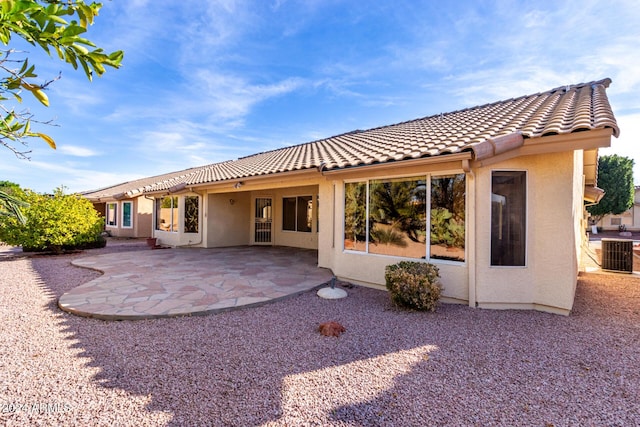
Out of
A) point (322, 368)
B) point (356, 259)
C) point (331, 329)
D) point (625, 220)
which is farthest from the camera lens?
point (625, 220)

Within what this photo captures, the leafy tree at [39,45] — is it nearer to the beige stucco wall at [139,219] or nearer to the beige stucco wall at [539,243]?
the beige stucco wall at [539,243]

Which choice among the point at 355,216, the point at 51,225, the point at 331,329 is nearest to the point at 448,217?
the point at 355,216

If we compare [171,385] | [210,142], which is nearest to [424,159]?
[171,385]

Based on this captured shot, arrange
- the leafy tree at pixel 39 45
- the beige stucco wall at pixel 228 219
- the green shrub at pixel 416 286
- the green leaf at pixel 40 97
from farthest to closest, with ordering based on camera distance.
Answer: the beige stucco wall at pixel 228 219
the green shrub at pixel 416 286
the green leaf at pixel 40 97
the leafy tree at pixel 39 45

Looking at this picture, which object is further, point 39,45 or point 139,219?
point 139,219

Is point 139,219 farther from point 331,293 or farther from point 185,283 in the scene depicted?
point 331,293

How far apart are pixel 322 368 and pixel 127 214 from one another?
25.0 metres

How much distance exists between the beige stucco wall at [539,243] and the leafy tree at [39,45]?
6.64 m

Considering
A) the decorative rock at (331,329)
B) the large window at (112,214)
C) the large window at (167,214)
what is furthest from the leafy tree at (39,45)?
the large window at (112,214)

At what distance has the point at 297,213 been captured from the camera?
1591 centimetres

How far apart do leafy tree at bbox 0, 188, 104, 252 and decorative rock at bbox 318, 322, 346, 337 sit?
14.3 metres

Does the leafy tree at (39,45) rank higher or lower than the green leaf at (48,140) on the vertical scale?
higher

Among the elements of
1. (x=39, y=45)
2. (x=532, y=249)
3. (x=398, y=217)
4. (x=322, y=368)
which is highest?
(x=39, y=45)

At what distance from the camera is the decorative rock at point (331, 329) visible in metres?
5.05
